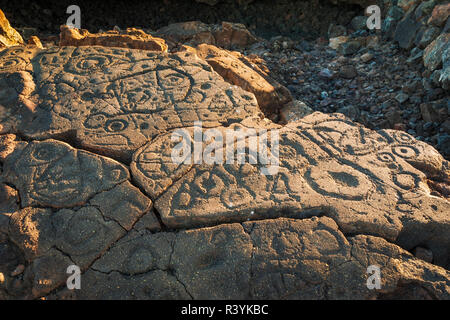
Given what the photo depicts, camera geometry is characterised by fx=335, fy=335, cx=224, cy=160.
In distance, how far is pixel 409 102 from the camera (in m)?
3.48

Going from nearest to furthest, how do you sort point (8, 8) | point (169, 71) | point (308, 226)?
point (308, 226) → point (169, 71) → point (8, 8)

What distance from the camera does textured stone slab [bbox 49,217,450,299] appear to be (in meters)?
1.60

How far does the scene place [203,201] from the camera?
189 centimetres

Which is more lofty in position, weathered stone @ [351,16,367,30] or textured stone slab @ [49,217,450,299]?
weathered stone @ [351,16,367,30]

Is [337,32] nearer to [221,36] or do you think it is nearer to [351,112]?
[221,36]

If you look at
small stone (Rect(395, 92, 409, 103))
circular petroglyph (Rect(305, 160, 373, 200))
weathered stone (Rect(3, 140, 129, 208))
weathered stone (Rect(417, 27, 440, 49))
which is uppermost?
weathered stone (Rect(417, 27, 440, 49))

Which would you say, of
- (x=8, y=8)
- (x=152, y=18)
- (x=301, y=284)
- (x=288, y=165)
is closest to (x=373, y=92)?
(x=288, y=165)

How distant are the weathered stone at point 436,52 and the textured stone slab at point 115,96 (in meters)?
2.13

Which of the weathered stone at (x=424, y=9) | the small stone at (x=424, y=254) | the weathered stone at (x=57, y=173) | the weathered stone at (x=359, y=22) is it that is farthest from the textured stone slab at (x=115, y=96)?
the weathered stone at (x=359, y=22)

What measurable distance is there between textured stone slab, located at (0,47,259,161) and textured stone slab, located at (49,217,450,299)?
0.75 m

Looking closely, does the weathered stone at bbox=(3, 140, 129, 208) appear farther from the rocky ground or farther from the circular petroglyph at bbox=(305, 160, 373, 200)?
the circular petroglyph at bbox=(305, 160, 373, 200)

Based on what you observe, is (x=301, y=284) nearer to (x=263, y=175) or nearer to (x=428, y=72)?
(x=263, y=175)

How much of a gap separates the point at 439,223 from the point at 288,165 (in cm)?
89

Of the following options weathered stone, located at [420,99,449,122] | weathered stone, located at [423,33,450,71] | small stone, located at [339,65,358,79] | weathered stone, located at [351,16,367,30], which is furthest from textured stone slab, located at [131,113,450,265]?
weathered stone, located at [351,16,367,30]
